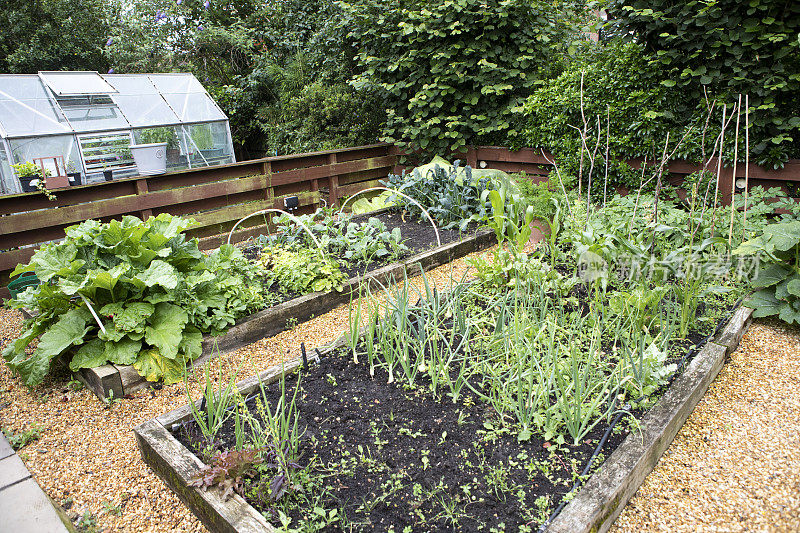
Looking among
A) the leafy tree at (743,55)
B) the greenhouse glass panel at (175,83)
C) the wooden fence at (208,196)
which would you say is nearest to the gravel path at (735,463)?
the leafy tree at (743,55)

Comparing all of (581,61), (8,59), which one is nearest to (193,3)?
(8,59)

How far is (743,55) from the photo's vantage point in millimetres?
3730

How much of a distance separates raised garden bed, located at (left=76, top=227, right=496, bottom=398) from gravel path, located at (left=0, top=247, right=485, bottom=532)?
60 millimetres

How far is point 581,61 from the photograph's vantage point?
17.5 ft

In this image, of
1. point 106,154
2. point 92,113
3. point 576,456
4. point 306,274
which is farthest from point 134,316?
point 92,113

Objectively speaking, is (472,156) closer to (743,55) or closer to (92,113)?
(743,55)

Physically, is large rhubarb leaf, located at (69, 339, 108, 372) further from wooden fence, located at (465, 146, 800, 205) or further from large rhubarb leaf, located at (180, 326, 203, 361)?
wooden fence, located at (465, 146, 800, 205)

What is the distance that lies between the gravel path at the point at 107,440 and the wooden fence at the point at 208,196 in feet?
3.48

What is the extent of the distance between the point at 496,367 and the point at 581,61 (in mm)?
4412

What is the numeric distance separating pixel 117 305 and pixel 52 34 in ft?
44.5

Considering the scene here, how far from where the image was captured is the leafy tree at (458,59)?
5.42 m

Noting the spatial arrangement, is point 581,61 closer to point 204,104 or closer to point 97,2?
point 204,104

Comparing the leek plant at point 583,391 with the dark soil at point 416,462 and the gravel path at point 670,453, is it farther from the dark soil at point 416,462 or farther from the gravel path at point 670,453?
the gravel path at point 670,453

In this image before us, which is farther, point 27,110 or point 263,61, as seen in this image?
point 263,61
